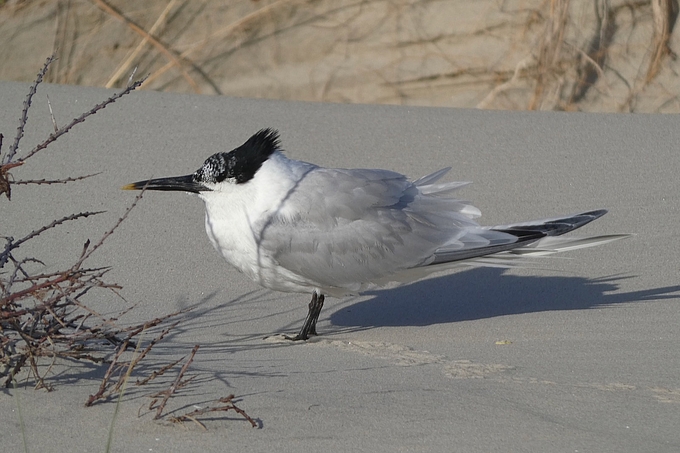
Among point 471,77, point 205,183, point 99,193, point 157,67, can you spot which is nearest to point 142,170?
point 99,193

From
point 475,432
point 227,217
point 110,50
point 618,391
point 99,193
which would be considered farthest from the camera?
point 110,50

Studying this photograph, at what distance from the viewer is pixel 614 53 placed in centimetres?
710

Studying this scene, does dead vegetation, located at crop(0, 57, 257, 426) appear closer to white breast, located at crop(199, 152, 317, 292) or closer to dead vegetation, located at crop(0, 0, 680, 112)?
white breast, located at crop(199, 152, 317, 292)

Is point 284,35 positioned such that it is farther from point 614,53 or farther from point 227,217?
point 227,217

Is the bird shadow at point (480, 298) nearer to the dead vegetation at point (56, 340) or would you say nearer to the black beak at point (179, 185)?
the black beak at point (179, 185)

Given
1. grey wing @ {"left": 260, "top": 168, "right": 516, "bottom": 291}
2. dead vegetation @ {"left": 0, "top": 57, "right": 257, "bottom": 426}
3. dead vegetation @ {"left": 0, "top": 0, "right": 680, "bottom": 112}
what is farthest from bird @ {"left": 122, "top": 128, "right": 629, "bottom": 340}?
dead vegetation @ {"left": 0, "top": 0, "right": 680, "bottom": 112}

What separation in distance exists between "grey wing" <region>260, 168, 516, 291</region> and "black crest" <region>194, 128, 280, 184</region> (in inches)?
8.7

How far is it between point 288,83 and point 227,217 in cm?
376

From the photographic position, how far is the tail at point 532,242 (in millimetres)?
4113

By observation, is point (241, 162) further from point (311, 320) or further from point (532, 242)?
point (532, 242)

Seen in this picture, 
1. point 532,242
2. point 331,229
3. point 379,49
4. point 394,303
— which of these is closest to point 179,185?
point 331,229

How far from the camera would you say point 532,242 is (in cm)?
414

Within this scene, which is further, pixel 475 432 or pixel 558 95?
pixel 558 95

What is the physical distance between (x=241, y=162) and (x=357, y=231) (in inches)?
23.0
